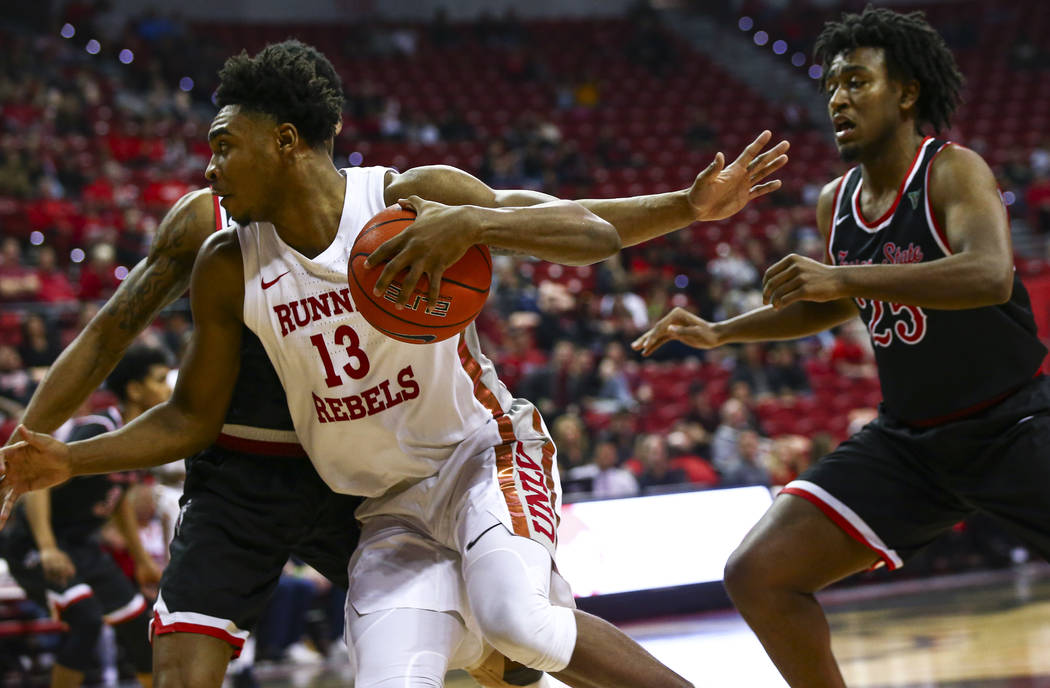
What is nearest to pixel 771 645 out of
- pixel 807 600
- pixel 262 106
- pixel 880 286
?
pixel 807 600

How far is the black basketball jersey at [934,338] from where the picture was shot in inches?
134

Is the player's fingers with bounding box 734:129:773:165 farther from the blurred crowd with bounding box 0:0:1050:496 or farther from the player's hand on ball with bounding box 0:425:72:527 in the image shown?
the blurred crowd with bounding box 0:0:1050:496

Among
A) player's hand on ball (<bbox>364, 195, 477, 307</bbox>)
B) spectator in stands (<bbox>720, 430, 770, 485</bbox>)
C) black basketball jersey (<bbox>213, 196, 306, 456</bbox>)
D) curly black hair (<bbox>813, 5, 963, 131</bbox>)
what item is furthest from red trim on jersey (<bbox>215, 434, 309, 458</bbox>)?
spectator in stands (<bbox>720, 430, 770, 485</bbox>)

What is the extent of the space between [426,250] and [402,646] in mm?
996

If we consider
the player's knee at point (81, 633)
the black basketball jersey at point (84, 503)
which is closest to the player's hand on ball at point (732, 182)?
the black basketball jersey at point (84, 503)

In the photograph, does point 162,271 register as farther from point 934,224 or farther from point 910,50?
point 910,50

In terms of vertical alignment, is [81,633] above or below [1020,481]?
below

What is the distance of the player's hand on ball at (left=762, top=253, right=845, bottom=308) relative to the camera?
292 cm

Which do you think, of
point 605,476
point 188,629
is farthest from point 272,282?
point 605,476

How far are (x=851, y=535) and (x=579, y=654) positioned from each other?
1.05 m

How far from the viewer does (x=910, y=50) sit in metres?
3.60

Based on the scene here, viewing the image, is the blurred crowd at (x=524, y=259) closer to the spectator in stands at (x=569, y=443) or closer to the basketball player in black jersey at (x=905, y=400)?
the spectator in stands at (x=569, y=443)

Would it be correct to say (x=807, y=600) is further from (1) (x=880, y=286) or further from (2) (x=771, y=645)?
(1) (x=880, y=286)

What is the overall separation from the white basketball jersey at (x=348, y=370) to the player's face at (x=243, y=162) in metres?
0.11
